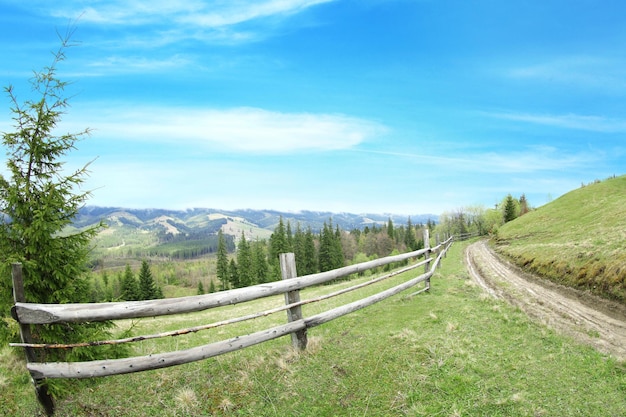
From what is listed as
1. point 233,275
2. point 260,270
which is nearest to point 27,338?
point 260,270

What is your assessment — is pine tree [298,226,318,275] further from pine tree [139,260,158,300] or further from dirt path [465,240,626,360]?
dirt path [465,240,626,360]

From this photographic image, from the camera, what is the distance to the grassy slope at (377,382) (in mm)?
4707

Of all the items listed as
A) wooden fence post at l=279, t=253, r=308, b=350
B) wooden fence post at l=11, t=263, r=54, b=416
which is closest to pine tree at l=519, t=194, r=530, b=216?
wooden fence post at l=279, t=253, r=308, b=350

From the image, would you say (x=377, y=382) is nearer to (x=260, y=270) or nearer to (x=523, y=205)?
(x=260, y=270)

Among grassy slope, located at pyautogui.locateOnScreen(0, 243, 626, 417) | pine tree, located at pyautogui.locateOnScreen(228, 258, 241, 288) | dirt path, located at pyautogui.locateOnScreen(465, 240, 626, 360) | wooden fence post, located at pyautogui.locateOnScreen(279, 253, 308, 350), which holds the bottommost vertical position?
pine tree, located at pyautogui.locateOnScreen(228, 258, 241, 288)

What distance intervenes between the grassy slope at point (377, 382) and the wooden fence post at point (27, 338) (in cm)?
20

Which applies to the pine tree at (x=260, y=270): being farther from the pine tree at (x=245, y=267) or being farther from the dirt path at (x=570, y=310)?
the dirt path at (x=570, y=310)

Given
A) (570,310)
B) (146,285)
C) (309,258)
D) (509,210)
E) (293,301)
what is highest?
(509,210)

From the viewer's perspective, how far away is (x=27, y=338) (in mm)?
4914

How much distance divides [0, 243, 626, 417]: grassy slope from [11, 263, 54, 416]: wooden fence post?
0.65 ft

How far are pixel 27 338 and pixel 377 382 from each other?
17.9ft

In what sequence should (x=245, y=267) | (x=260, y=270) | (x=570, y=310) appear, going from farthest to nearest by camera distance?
(x=260, y=270) → (x=245, y=267) → (x=570, y=310)

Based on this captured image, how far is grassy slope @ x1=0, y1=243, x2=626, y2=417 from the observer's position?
471 cm

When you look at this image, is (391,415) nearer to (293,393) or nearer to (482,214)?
(293,393)
